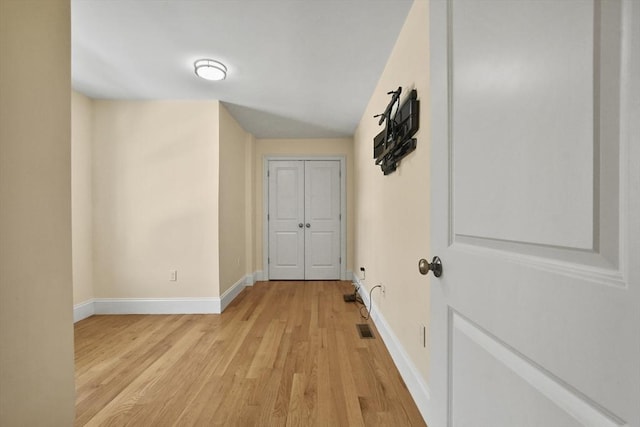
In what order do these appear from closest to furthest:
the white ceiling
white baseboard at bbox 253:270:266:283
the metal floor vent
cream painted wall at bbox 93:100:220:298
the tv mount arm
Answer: the tv mount arm → the white ceiling → the metal floor vent → cream painted wall at bbox 93:100:220:298 → white baseboard at bbox 253:270:266:283

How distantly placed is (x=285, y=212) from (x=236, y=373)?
121 inches

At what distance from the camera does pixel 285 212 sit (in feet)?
15.5

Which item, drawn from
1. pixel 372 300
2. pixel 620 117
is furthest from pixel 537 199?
pixel 372 300

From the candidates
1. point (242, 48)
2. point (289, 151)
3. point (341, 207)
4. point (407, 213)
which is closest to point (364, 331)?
point (407, 213)

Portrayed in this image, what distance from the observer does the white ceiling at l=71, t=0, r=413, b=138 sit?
1.70 meters

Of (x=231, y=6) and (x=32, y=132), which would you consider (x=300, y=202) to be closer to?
(x=231, y=6)

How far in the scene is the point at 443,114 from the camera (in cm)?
82

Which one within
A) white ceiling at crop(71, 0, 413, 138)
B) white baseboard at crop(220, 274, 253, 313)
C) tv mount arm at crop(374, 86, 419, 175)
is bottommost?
white baseboard at crop(220, 274, 253, 313)

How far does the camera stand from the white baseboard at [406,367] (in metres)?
1.46

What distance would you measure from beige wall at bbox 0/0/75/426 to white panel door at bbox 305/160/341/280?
384 cm

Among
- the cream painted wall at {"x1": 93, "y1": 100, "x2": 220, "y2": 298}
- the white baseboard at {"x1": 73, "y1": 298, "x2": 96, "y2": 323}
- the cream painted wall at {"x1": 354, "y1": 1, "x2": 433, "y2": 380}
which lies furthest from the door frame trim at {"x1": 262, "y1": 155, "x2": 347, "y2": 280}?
the white baseboard at {"x1": 73, "y1": 298, "x2": 96, "y2": 323}

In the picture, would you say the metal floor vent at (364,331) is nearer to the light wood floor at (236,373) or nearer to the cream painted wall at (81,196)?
the light wood floor at (236,373)

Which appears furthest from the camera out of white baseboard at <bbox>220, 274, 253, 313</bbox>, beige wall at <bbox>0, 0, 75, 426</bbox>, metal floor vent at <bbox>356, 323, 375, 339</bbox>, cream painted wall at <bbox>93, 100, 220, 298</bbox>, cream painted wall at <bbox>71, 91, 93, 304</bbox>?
white baseboard at <bbox>220, 274, 253, 313</bbox>

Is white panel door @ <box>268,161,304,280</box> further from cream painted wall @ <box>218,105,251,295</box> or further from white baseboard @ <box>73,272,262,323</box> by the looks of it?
white baseboard @ <box>73,272,262,323</box>
